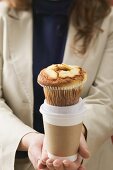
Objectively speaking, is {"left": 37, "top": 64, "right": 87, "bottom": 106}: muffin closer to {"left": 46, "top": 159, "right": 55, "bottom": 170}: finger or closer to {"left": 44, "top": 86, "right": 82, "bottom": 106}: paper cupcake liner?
{"left": 44, "top": 86, "right": 82, "bottom": 106}: paper cupcake liner

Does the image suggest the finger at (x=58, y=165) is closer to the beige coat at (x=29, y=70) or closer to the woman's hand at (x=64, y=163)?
the woman's hand at (x=64, y=163)

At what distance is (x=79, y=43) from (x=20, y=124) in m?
0.36

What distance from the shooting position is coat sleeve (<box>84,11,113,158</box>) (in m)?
1.10

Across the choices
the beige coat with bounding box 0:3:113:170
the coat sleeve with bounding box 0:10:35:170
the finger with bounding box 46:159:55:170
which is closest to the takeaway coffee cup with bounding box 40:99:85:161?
the finger with bounding box 46:159:55:170

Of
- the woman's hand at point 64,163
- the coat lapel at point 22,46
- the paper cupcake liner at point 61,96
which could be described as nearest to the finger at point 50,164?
the woman's hand at point 64,163

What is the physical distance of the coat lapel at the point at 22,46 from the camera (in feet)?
3.97

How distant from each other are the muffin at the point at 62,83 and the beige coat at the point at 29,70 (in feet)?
1.19

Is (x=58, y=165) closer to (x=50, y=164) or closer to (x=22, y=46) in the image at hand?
(x=50, y=164)

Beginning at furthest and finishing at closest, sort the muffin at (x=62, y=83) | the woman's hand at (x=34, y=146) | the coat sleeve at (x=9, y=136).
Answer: the coat sleeve at (x=9, y=136) < the woman's hand at (x=34, y=146) < the muffin at (x=62, y=83)

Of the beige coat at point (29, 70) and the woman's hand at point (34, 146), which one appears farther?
the beige coat at point (29, 70)

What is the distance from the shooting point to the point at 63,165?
832 millimetres

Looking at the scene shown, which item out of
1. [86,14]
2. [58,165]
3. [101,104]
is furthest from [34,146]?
[86,14]

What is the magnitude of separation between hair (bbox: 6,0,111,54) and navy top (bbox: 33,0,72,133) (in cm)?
3

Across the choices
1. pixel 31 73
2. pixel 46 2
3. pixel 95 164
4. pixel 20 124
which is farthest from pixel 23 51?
pixel 95 164
